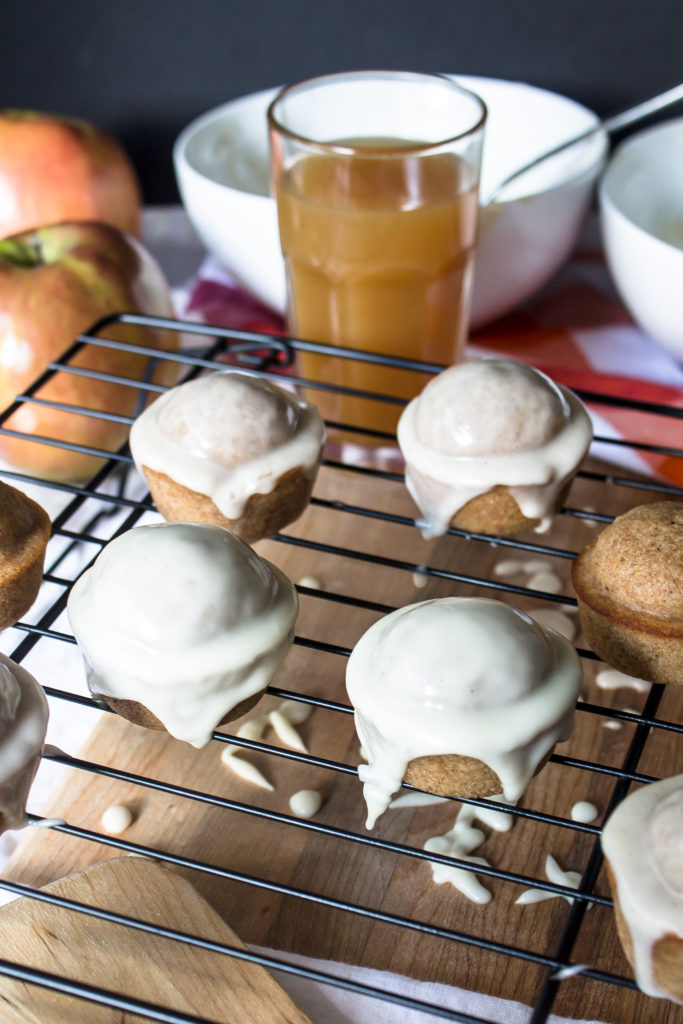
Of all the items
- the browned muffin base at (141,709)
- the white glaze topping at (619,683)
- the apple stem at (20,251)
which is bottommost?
the white glaze topping at (619,683)

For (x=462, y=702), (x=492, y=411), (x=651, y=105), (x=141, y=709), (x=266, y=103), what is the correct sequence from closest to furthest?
(x=462, y=702) < (x=141, y=709) < (x=492, y=411) < (x=651, y=105) < (x=266, y=103)

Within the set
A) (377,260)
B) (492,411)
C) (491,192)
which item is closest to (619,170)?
(491,192)

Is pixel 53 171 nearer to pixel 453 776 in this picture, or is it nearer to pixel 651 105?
pixel 651 105

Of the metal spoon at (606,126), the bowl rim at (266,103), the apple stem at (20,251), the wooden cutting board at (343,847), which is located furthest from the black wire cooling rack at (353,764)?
the metal spoon at (606,126)

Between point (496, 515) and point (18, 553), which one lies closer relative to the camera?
point (18, 553)

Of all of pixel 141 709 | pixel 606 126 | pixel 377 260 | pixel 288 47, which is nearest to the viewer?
pixel 141 709

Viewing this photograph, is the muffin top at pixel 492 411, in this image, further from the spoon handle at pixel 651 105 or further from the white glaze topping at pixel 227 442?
the spoon handle at pixel 651 105

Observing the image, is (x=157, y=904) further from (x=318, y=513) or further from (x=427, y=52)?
(x=427, y=52)
